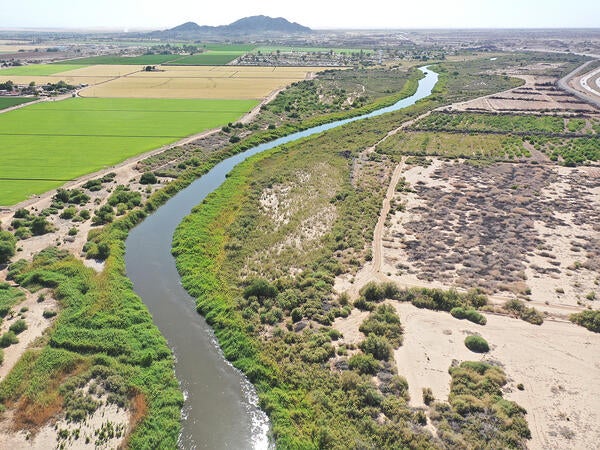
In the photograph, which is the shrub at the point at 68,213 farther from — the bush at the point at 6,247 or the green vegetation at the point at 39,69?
the green vegetation at the point at 39,69

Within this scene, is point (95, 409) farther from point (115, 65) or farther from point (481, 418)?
point (115, 65)

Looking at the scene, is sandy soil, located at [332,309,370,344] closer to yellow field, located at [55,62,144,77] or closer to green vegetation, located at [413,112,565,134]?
green vegetation, located at [413,112,565,134]

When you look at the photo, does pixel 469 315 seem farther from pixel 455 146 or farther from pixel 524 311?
pixel 455 146

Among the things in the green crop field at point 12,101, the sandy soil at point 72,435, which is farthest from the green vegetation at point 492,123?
the green crop field at point 12,101

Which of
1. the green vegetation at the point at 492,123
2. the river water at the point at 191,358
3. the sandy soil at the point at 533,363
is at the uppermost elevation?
the green vegetation at the point at 492,123

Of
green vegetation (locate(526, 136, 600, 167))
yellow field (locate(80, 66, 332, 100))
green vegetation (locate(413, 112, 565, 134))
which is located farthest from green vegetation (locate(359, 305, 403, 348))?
yellow field (locate(80, 66, 332, 100))

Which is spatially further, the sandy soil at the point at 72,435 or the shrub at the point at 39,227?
the shrub at the point at 39,227
